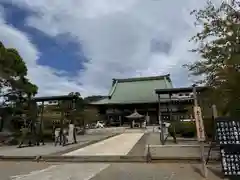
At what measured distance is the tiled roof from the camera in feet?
150

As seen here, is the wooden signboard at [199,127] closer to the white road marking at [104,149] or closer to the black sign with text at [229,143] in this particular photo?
the black sign with text at [229,143]

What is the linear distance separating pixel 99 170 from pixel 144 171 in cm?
134

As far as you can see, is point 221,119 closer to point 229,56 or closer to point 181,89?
point 229,56

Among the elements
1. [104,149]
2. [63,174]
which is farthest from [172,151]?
[63,174]

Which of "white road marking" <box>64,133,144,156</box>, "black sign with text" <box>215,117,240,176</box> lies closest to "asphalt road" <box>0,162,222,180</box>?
"black sign with text" <box>215,117,240,176</box>

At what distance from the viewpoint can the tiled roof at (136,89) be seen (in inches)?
1801

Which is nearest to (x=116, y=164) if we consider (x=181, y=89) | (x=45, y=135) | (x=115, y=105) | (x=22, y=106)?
(x=181, y=89)

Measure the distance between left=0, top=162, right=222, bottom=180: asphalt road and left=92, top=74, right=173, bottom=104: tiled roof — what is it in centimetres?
3437

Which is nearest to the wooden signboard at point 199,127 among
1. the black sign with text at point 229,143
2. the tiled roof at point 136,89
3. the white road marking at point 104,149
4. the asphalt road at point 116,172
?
the black sign with text at point 229,143

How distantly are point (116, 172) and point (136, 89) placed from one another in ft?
141

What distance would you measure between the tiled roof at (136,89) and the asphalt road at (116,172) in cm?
3437

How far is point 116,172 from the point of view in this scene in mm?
7867

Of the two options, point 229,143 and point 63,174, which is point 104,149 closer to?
point 63,174

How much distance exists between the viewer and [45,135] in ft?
66.0
